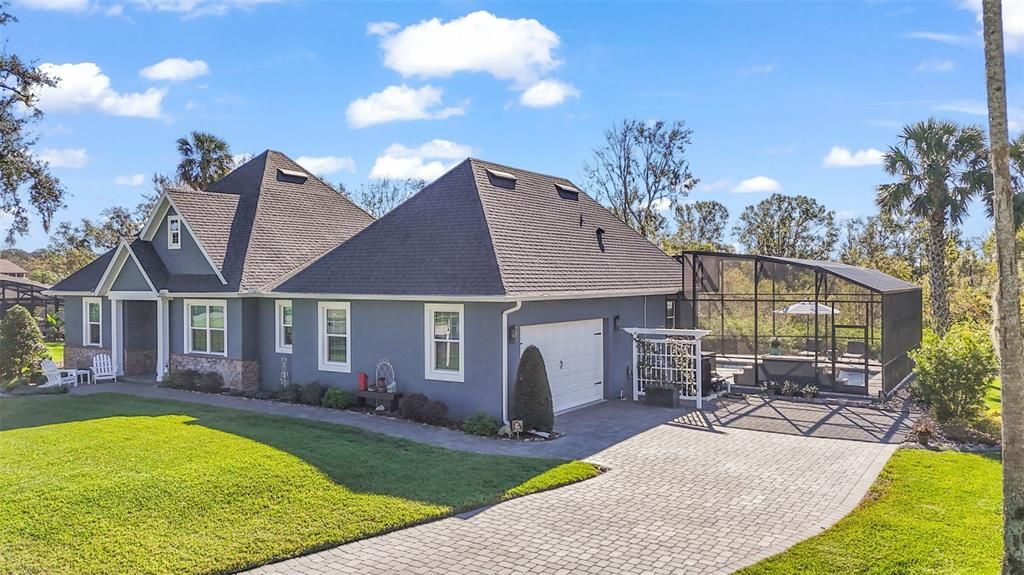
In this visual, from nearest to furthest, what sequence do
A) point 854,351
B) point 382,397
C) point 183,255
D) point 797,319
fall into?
point 382,397
point 183,255
point 854,351
point 797,319

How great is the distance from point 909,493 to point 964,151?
62.3 feet

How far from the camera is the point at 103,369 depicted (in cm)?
2144

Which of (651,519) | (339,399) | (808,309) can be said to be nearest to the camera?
(651,519)

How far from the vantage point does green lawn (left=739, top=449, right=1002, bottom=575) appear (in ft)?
23.9

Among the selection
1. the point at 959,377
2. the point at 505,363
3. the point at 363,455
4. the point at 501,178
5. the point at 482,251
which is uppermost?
the point at 501,178

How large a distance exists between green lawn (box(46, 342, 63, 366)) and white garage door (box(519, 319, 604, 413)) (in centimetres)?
2037

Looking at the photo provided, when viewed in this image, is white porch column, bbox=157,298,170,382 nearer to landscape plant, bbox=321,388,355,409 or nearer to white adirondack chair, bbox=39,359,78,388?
white adirondack chair, bbox=39,359,78,388

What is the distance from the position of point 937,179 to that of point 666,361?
1379cm

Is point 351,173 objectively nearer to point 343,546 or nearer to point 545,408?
point 545,408

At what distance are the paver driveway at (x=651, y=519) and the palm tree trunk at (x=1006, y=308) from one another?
2.51 metres

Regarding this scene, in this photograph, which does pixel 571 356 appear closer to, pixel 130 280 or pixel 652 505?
pixel 652 505

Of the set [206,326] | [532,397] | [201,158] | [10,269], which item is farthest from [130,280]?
[10,269]

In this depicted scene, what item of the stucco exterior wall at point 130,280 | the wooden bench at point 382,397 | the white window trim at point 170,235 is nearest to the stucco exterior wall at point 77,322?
the stucco exterior wall at point 130,280

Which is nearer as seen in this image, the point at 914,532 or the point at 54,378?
the point at 914,532
